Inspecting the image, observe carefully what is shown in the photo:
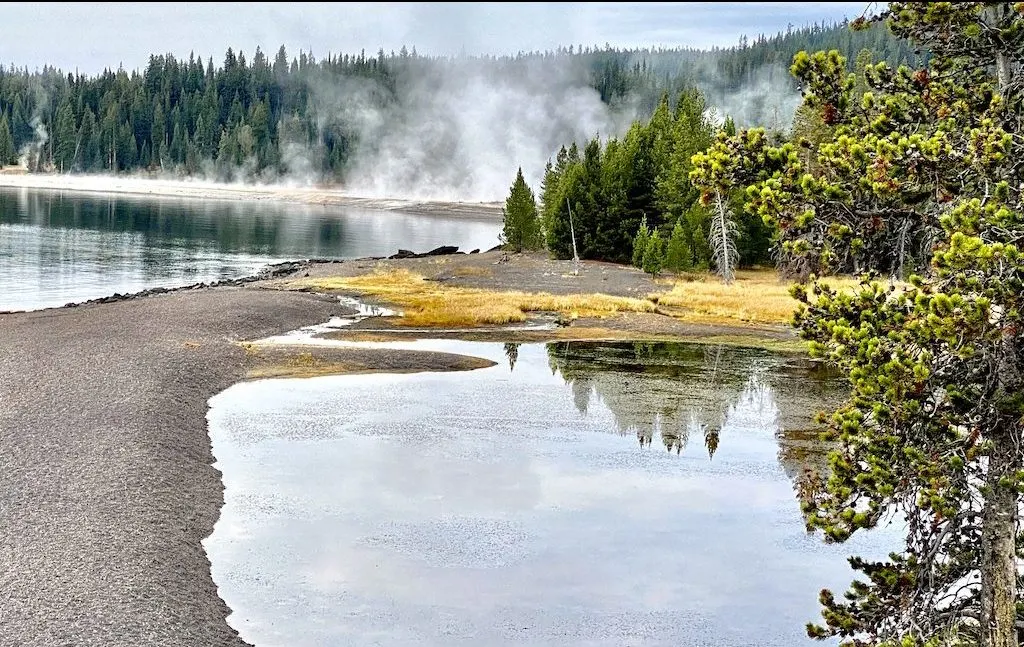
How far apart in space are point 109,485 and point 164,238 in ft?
289

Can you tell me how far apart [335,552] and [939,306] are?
12530 mm

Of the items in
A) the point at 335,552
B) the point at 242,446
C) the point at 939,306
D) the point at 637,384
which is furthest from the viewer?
the point at 637,384

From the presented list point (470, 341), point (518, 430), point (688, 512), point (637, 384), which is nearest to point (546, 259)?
point (470, 341)

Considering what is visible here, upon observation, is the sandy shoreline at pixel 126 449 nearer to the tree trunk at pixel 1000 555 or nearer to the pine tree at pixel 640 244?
the tree trunk at pixel 1000 555

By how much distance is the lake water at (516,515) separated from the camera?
1722 cm

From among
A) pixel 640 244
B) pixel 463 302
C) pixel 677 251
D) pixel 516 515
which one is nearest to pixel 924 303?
pixel 516 515

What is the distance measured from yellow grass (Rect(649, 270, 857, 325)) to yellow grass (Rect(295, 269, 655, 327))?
7.24 ft

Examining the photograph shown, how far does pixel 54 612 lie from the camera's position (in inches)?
589

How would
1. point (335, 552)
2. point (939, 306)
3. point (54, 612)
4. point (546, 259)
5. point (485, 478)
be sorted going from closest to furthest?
point (939, 306) → point (54, 612) → point (335, 552) → point (485, 478) → point (546, 259)

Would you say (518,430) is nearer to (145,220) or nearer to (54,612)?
(54,612)

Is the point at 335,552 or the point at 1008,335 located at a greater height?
the point at 1008,335

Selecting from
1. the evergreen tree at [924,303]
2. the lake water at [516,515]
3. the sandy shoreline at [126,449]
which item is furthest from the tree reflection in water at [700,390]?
the evergreen tree at [924,303]

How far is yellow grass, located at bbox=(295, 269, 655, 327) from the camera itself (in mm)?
50094

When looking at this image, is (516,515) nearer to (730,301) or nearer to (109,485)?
(109,485)
